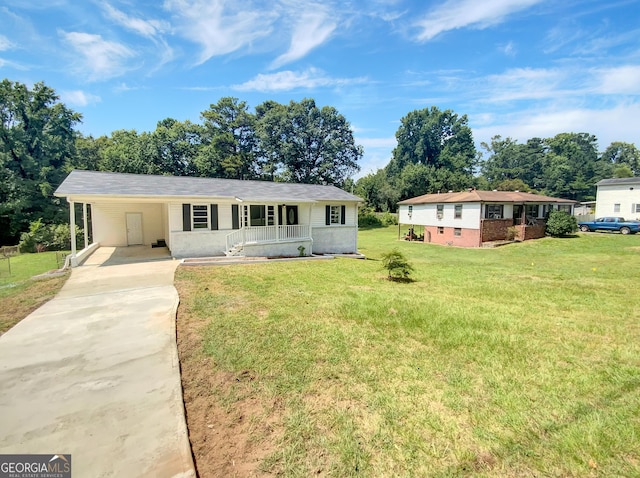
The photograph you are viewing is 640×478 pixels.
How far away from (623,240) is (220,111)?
44356 mm

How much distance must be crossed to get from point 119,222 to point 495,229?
85.9ft

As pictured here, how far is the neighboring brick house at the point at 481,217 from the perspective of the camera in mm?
24141

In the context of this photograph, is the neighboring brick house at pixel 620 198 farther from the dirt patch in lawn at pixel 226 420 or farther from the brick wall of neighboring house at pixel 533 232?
the dirt patch in lawn at pixel 226 420

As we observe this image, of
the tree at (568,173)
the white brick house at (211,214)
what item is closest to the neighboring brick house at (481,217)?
the white brick house at (211,214)

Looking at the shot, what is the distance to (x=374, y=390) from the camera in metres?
3.89

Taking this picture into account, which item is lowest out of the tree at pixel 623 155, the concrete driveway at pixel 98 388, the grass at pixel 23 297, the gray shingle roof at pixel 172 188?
the concrete driveway at pixel 98 388

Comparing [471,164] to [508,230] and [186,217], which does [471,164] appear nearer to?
[508,230]

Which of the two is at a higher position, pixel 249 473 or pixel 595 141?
pixel 595 141

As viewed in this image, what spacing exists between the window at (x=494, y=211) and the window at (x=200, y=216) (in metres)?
21.0

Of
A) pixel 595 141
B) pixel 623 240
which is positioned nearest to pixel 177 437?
pixel 623 240

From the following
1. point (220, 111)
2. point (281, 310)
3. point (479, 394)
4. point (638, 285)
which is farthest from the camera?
point (220, 111)

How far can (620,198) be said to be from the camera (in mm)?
31141

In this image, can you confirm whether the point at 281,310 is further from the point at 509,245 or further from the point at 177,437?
the point at 509,245

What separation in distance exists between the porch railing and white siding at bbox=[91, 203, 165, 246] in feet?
18.8
